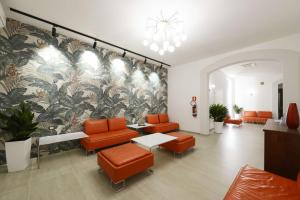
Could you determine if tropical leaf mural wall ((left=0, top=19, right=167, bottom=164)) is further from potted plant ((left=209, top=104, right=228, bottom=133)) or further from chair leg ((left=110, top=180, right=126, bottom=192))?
potted plant ((left=209, top=104, right=228, bottom=133))

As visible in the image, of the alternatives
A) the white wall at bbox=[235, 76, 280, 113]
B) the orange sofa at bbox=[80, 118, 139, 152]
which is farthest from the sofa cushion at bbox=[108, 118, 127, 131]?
the white wall at bbox=[235, 76, 280, 113]

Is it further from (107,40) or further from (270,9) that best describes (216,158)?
(107,40)

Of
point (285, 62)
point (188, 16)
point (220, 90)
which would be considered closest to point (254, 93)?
point (220, 90)

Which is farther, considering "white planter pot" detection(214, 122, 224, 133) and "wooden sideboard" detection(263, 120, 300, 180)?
"white planter pot" detection(214, 122, 224, 133)

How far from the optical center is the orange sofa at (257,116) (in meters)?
8.20

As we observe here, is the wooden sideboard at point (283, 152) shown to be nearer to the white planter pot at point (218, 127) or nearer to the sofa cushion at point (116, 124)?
the sofa cushion at point (116, 124)

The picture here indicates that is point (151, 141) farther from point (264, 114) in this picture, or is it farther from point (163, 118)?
point (264, 114)

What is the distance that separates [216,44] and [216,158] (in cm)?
330

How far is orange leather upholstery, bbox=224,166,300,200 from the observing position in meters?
1.30

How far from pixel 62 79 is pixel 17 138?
1.65m

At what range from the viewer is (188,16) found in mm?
2744

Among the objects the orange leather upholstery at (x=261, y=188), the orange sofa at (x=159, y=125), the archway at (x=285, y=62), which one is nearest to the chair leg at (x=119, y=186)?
the orange leather upholstery at (x=261, y=188)

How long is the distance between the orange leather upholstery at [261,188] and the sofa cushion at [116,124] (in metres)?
3.55

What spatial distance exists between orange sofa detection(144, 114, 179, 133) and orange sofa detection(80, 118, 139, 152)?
113cm
